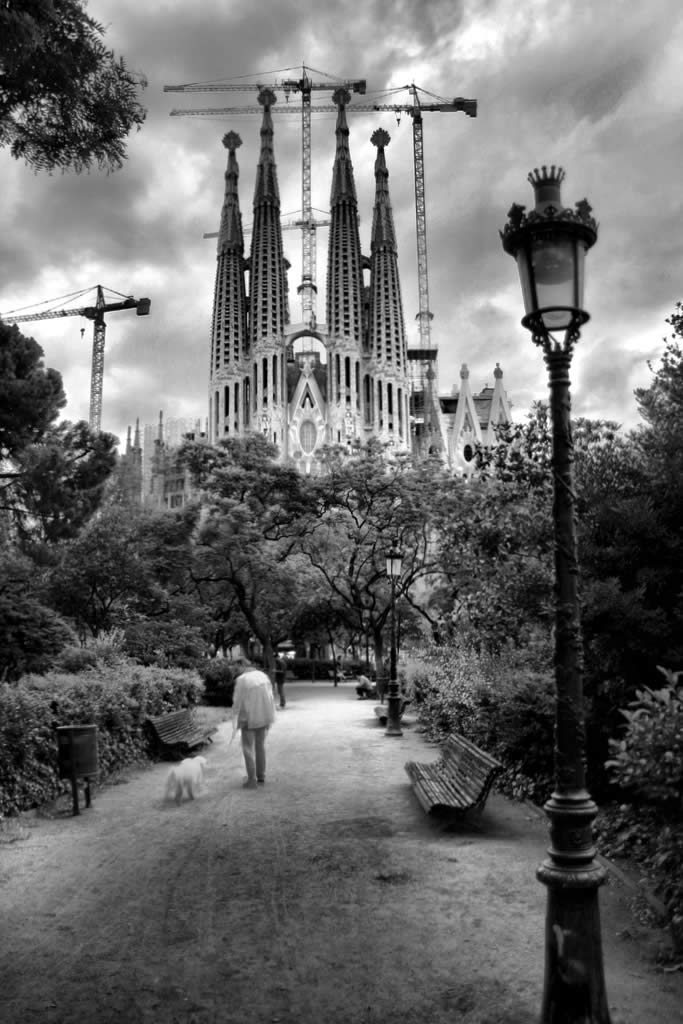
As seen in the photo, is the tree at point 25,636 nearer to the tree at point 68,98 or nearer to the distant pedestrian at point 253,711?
the distant pedestrian at point 253,711

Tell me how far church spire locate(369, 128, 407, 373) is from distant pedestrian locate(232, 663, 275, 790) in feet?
329

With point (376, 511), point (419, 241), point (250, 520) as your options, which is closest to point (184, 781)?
point (250, 520)

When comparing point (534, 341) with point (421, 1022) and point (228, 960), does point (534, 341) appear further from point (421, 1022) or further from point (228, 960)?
point (228, 960)

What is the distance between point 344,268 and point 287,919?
108m

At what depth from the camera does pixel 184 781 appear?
10.2 m

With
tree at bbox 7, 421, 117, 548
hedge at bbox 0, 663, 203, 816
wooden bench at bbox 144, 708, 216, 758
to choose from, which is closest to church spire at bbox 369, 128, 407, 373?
tree at bbox 7, 421, 117, 548

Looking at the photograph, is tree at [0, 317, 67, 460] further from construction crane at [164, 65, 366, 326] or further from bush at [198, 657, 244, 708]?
construction crane at [164, 65, 366, 326]

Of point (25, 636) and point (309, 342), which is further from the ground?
point (309, 342)

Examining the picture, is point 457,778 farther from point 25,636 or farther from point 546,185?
point 25,636

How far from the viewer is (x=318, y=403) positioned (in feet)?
350

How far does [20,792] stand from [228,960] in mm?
5020

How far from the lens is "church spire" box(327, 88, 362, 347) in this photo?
107375mm

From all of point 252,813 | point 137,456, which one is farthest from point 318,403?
point 252,813

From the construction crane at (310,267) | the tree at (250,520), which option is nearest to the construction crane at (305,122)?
the construction crane at (310,267)
